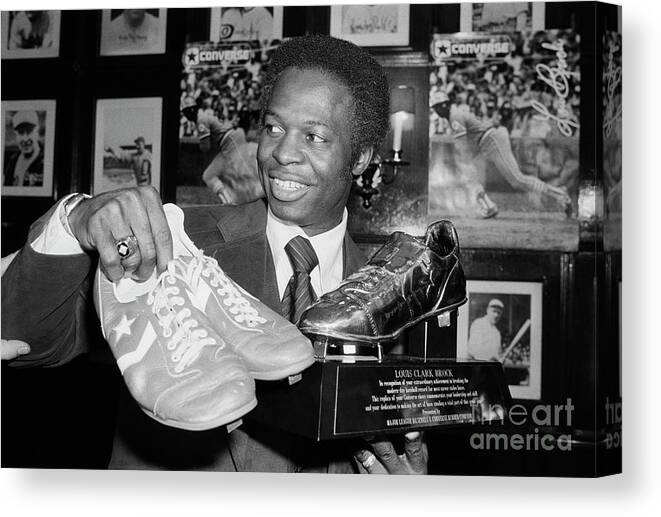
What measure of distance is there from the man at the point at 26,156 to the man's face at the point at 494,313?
3.91 ft

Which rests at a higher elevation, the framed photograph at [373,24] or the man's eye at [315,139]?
the framed photograph at [373,24]

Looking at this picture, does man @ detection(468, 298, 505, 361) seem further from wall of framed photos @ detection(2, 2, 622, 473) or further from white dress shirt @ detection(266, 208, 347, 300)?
white dress shirt @ detection(266, 208, 347, 300)

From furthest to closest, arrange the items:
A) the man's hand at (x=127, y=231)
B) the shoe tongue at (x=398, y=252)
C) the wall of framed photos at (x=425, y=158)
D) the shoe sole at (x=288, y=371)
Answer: the wall of framed photos at (x=425, y=158), the shoe tongue at (x=398, y=252), the man's hand at (x=127, y=231), the shoe sole at (x=288, y=371)

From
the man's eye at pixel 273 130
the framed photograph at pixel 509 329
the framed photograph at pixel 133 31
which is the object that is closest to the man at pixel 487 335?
the framed photograph at pixel 509 329

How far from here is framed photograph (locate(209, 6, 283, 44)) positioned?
214cm

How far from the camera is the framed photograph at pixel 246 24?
7.02ft

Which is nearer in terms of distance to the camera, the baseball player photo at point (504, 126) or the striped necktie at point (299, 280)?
the striped necktie at point (299, 280)

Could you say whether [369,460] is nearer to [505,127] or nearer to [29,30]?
[505,127]

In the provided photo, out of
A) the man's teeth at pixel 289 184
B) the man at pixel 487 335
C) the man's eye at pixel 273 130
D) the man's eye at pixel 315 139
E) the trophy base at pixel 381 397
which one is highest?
the man's eye at pixel 273 130

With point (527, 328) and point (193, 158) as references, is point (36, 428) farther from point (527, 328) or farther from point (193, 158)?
point (527, 328)


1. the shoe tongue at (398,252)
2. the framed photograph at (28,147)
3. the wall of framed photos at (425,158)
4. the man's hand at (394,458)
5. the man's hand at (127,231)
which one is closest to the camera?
the man's hand at (127,231)

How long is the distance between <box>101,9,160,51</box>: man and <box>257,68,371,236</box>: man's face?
0.44 meters

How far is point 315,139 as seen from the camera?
191 cm

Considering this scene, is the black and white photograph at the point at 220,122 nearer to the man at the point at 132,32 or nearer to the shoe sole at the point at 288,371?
the man at the point at 132,32
